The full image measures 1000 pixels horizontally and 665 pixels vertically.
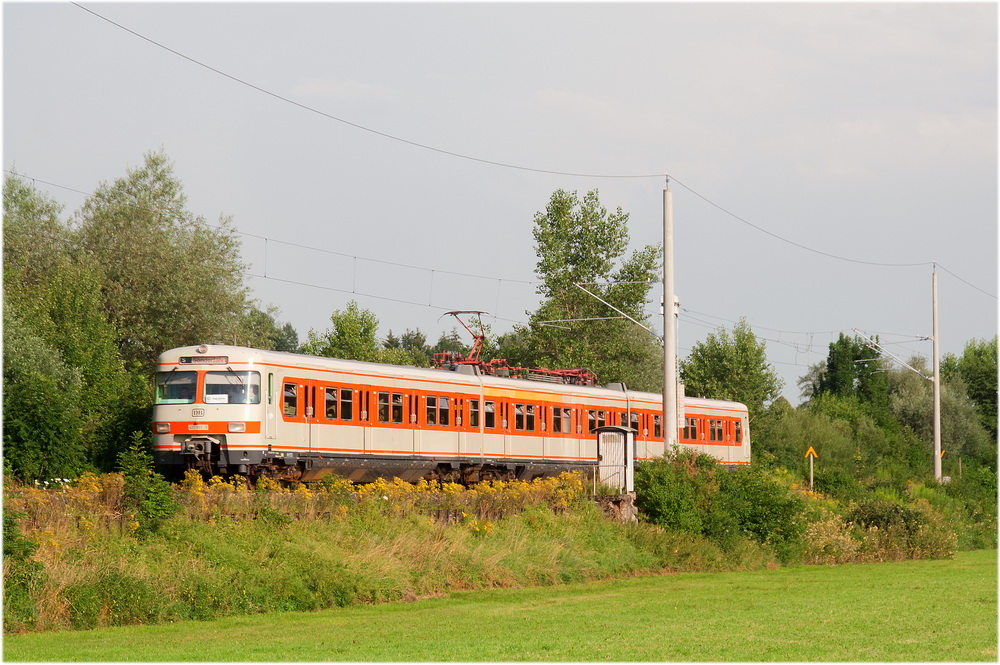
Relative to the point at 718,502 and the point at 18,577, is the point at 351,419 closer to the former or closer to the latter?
the point at 718,502

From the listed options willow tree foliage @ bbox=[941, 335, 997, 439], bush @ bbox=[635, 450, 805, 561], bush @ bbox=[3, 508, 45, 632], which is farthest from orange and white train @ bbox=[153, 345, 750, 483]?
willow tree foliage @ bbox=[941, 335, 997, 439]

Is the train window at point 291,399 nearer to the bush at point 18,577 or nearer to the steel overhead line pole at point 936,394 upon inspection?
the bush at point 18,577

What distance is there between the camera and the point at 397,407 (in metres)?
33.3

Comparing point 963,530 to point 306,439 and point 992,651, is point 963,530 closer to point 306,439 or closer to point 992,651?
point 306,439

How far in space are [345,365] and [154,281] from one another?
2030 cm

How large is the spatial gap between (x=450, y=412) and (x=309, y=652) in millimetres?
19181

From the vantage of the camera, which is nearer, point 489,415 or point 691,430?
point 489,415

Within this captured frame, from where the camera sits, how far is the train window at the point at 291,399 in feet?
99.0

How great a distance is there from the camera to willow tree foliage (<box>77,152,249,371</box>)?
49312 mm

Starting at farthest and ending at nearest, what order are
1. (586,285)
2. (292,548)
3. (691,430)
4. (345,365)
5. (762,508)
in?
1. (586,285)
2. (691,430)
3. (762,508)
4. (345,365)
5. (292,548)

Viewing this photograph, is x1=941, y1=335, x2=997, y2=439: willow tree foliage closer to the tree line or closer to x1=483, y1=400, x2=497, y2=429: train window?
the tree line

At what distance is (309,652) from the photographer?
1644cm

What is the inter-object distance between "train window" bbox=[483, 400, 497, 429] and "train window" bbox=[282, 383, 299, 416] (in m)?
7.80

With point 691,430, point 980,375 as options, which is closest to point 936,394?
point 691,430
